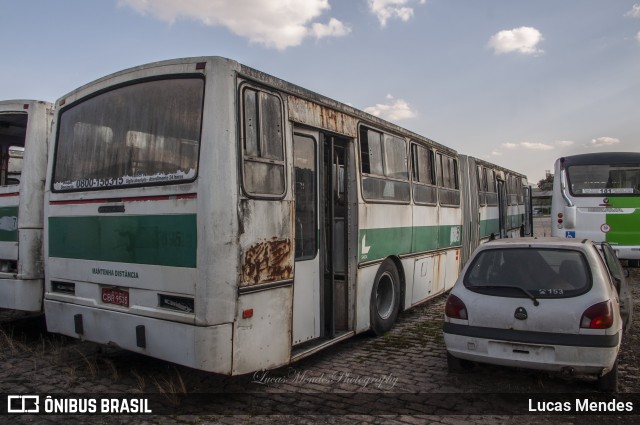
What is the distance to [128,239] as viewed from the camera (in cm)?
530

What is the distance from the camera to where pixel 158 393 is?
17.4 feet

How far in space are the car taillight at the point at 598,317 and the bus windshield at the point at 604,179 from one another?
10359 millimetres

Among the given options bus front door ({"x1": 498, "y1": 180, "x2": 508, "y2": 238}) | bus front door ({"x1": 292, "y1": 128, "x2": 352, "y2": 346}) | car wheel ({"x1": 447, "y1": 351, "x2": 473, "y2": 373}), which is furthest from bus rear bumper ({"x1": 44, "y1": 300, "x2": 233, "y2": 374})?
bus front door ({"x1": 498, "y1": 180, "x2": 508, "y2": 238})

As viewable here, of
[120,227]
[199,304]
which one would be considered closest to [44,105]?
[120,227]

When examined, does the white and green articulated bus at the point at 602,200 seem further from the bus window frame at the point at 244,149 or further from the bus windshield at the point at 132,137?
the bus windshield at the point at 132,137

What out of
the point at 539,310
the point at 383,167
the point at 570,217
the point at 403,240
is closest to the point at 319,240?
the point at 383,167

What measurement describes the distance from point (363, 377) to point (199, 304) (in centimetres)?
225

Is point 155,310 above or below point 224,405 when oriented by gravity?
above

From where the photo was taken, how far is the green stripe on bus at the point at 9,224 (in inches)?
272

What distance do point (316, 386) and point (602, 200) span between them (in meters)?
11.6

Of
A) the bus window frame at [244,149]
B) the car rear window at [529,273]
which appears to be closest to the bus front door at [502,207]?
the car rear window at [529,273]

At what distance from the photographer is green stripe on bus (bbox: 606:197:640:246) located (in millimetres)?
13586

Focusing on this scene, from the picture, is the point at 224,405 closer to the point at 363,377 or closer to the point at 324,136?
the point at 363,377

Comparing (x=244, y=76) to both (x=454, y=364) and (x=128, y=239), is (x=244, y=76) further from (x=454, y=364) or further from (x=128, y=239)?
(x=454, y=364)
